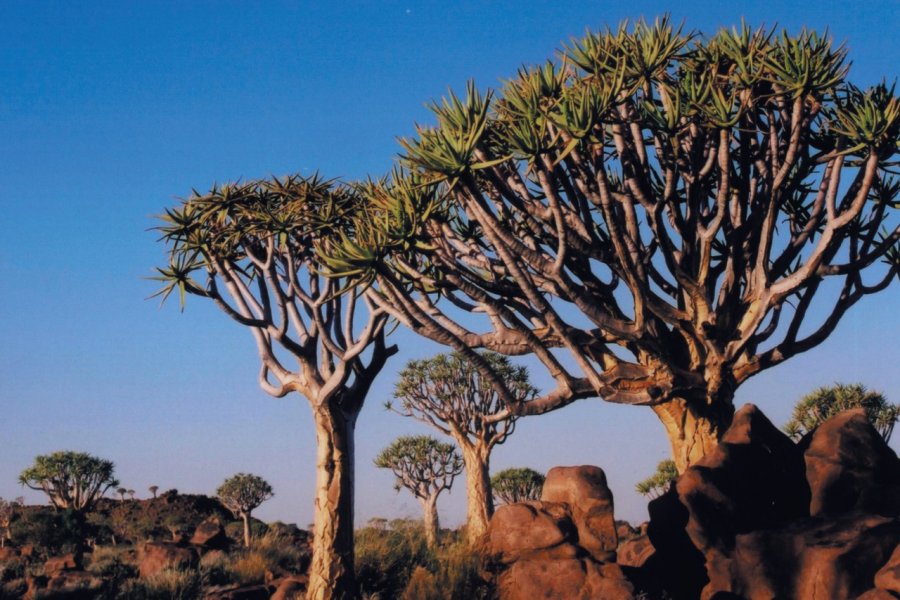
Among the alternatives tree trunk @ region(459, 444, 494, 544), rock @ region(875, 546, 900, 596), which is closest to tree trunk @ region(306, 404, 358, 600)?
rock @ region(875, 546, 900, 596)

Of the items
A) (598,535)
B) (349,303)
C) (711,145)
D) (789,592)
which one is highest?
(711,145)

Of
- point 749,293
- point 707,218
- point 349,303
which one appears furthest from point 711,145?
point 349,303

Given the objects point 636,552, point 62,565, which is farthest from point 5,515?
point 636,552

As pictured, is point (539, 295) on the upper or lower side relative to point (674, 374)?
upper

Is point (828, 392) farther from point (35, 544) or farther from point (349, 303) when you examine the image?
point (35, 544)

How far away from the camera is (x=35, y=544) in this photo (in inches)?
1006

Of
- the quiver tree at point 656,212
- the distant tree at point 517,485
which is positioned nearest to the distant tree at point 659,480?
the distant tree at point 517,485

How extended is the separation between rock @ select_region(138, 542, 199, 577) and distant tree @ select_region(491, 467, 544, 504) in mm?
18857

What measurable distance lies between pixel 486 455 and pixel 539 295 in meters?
14.1

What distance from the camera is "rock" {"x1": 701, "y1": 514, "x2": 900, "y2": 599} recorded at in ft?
27.8

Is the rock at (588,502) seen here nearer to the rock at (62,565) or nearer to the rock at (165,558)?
the rock at (165,558)

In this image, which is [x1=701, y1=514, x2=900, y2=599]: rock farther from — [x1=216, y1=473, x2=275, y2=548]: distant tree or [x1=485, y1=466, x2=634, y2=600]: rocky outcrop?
[x1=216, y1=473, x2=275, y2=548]: distant tree

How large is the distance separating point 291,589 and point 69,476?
2513cm

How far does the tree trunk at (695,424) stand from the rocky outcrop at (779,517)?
3.57ft
